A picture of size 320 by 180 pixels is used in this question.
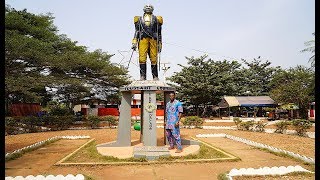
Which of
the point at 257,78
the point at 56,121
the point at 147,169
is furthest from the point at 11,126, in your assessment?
the point at 257,78

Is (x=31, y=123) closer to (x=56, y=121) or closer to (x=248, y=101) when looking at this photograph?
(x=56, y=121)

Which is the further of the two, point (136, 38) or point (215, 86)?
point (215, 86)

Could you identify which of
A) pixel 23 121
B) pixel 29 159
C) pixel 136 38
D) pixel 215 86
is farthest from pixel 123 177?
pixel 215 86

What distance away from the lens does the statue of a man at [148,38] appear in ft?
35.9

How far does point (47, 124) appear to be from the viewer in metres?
22.3

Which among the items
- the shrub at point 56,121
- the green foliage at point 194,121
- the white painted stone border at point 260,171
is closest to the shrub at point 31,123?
the shrub at point 56,121

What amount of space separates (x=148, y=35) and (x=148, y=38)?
145mm

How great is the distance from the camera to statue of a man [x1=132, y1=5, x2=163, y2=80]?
10.9 metres

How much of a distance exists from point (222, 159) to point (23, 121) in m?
16.8

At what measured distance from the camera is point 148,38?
36.4 ft

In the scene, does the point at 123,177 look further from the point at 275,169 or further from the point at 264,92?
the point at 264,92

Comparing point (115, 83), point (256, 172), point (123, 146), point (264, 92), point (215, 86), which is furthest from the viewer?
point (264, 92)

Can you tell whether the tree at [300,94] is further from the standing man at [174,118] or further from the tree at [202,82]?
the standing man at [174,118]

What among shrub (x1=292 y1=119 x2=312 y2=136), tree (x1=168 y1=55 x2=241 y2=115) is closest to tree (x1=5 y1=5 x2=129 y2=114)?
tree (x1=168 y1=55 x2=241 y2=115)
